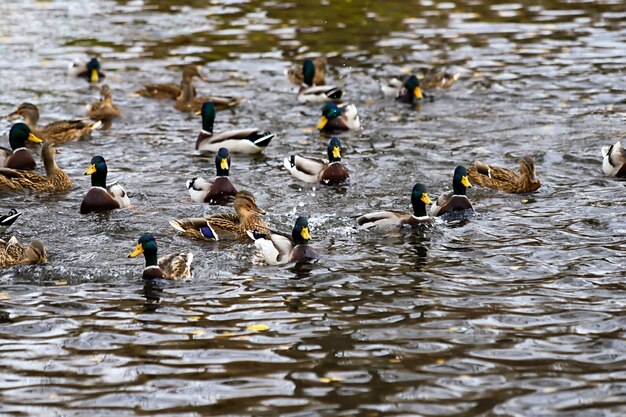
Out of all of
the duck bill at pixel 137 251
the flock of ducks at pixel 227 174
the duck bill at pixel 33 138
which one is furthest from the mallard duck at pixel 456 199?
the duck bill at pixel 33 138

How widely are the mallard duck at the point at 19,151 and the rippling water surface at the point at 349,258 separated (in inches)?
23.5

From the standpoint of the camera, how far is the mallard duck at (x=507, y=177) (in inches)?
568

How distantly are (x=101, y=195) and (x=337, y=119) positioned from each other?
5172 mm

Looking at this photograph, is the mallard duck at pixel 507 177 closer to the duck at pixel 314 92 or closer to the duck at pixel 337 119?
the duck at pixel 337 119

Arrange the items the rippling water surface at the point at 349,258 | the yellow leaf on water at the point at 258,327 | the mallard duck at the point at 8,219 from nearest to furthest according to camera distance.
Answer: the rippling water surface at the point at 349,258 < the yellow leaf on water at the point at 258,327 < the mallard duck at the point at 8,219

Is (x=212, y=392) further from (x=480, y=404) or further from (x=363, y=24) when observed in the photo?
(x=363, y=24)

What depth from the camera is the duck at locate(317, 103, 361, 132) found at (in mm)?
17828

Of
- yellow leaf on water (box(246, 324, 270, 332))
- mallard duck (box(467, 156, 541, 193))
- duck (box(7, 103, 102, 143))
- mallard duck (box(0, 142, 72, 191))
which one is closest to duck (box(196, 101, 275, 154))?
duck (box(7, 103, 102, 143))

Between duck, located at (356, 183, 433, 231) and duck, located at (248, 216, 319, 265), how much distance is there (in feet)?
3.45

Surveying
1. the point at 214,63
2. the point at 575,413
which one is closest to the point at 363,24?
the point at 214,63

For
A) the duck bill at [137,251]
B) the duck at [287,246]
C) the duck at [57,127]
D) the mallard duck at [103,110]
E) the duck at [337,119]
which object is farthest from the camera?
the mallard duck at [103,110]

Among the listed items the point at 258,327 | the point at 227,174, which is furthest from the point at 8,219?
the point at 258,327

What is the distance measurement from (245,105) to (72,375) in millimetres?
11309

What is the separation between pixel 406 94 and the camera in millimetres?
19547
